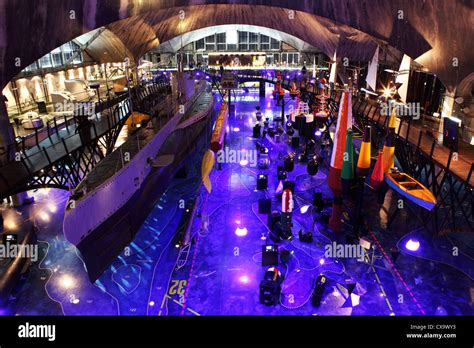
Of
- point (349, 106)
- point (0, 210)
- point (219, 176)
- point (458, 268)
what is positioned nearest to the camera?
point (458, 268)

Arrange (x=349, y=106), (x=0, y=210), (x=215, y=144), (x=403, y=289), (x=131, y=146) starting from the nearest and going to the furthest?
1. (x=403, y=289)
2. (x=349, y=106)
3. (x=131, y=146)
4. (x=215, y=144)
5. (x=0, y=210)

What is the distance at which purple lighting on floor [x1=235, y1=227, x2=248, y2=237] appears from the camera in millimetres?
17298

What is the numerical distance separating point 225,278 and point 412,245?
8.73 meters

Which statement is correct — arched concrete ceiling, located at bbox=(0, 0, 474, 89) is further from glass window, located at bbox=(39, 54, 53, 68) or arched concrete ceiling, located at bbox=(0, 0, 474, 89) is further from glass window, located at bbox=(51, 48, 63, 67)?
glass window, located at bbox=(51, 48, 63, 67)

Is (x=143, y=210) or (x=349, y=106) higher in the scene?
(x=349, y=106)

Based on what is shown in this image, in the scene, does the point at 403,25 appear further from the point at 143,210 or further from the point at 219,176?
the point at 143,210

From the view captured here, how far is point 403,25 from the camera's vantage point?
25.6 meters

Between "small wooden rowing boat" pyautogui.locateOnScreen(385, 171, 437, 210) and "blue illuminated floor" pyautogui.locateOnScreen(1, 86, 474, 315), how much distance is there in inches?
107

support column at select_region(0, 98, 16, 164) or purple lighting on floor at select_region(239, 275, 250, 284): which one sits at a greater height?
support column at select_region(0, 98, 16, 164)

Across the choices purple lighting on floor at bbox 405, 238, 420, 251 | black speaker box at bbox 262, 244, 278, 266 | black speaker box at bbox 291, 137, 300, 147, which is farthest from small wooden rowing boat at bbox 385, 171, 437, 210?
black speaker box at bbox 291, 137, 300, 147

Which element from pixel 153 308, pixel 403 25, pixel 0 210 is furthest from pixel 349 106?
pixel 0 210

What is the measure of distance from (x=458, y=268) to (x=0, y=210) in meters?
23.7

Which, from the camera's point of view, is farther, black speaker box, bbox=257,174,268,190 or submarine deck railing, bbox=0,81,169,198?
black speaker box, bbox=257,174,268,190

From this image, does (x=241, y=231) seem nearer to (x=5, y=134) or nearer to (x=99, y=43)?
(x=5, y=134)
